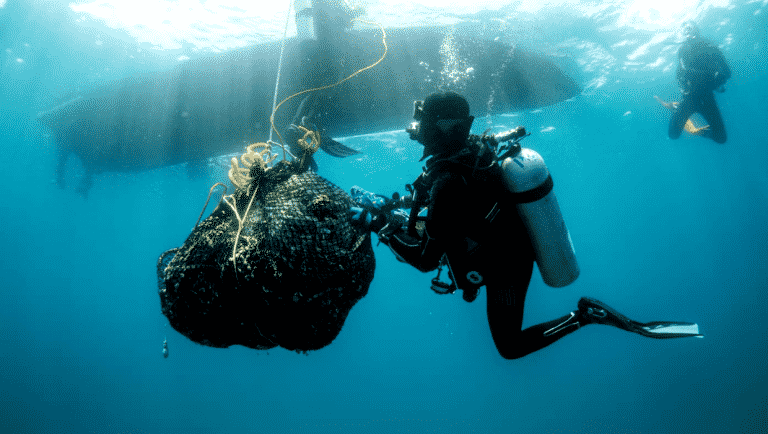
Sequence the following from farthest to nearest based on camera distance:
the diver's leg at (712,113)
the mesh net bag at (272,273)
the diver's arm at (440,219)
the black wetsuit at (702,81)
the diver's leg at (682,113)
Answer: the diver's leg at (682,113) < the diver's leg at (712,113) < the black wetsuit at (702,81) < the diver's arm at (440,219) < the mesh net bag at (272,273)

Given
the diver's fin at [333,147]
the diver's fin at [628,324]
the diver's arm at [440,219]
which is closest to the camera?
the diver's arm at [440,219]

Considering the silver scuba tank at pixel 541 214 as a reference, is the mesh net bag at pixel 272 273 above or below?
below

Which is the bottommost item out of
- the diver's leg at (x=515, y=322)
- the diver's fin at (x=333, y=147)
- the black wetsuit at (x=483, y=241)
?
the diver's leg at (x=515, y=322)

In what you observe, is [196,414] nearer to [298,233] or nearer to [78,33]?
[78,33]

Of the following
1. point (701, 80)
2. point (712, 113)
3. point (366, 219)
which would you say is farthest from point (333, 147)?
point (712, 113)

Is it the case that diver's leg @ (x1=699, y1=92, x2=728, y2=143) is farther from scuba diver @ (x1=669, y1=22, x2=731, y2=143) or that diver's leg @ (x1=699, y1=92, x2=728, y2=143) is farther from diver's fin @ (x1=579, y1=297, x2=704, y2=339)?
diver's fin @ (x1=579, y1=297, x2=704, y2=339)

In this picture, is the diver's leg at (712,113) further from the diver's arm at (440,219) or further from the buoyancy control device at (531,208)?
the diver's arm at (440,219)

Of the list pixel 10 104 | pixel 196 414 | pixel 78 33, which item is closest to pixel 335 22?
pixel 78 33

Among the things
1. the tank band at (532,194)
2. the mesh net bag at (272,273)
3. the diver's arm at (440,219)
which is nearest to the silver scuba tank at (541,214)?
the tank band at (532,194)

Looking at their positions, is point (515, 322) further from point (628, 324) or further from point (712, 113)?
point (712, 113)

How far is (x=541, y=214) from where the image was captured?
9.45 feet

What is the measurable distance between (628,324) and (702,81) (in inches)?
478

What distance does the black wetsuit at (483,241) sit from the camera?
2703mm

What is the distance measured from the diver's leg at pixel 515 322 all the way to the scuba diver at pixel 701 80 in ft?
39.6
